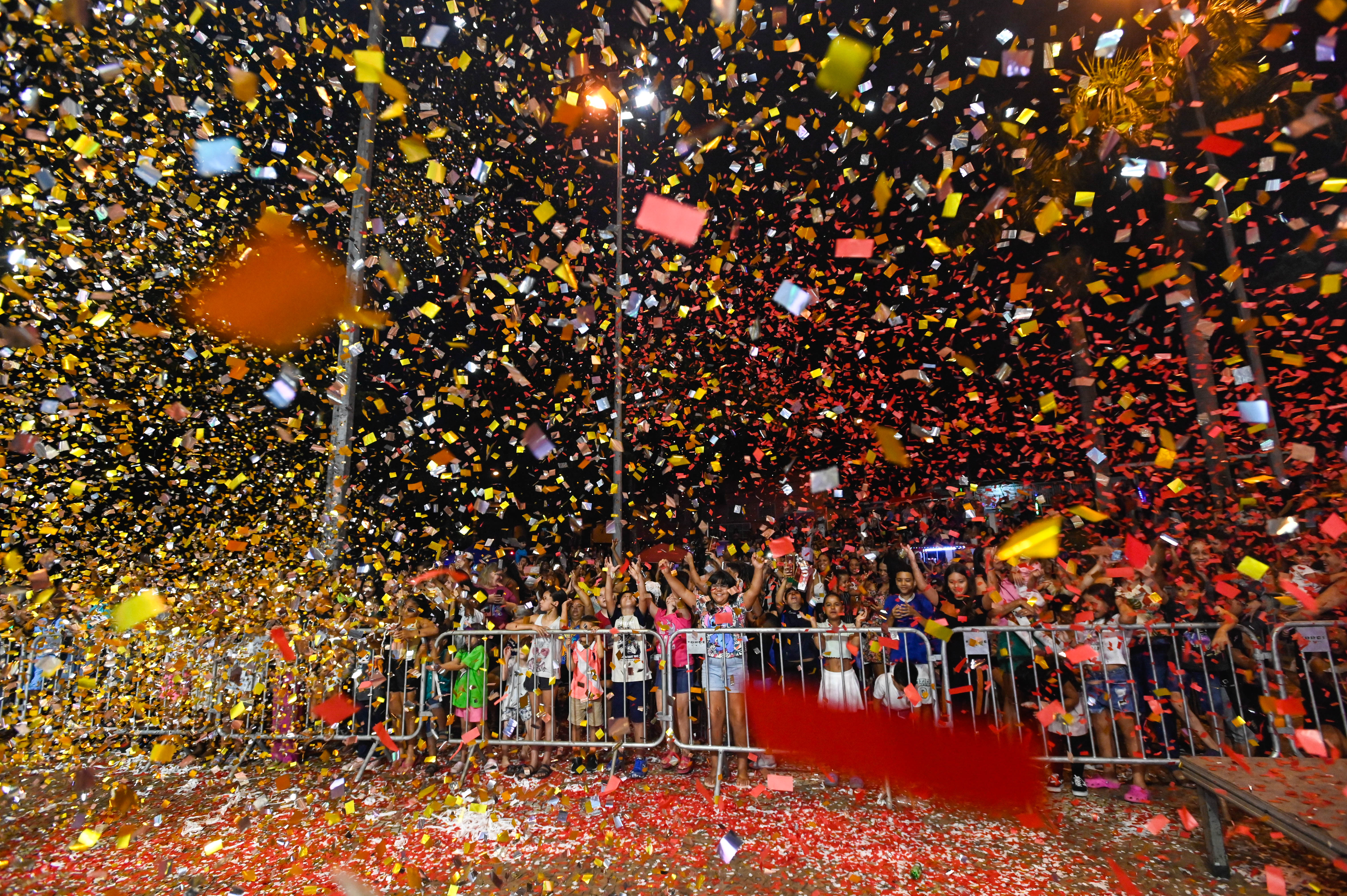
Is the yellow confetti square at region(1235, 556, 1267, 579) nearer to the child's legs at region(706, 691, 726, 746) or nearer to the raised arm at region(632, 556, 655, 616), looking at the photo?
the child's legs at region(706, 691, 726, 746)

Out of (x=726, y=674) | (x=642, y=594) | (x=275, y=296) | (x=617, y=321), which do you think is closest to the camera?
(x=726, y=674)

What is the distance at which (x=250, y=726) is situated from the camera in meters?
6.22

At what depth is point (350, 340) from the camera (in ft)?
22.6

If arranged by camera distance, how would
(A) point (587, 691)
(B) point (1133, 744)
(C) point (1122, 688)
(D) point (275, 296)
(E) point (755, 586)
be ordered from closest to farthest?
(B) point (1133, 744)
(C) point (1122, 688)
(A) point (587, 691)
(E) point (755, 586)
(D) point (275, 296)

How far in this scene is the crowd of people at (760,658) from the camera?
5.03 meters

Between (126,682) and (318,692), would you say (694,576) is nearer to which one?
(318,692)

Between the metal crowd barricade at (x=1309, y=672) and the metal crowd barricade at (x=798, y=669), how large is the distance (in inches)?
89.8

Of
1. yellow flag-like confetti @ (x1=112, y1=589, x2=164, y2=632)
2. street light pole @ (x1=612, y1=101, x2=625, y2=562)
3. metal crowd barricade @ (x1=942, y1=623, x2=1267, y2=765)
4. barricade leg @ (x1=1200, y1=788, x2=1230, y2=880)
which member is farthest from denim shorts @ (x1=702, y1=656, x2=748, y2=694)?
yellow flag-like confetti @ (x1=112, y1=589, x2=164, y2=632)

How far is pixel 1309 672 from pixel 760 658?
3942 millimetres

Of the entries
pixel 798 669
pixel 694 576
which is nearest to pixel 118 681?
pixel 694 576

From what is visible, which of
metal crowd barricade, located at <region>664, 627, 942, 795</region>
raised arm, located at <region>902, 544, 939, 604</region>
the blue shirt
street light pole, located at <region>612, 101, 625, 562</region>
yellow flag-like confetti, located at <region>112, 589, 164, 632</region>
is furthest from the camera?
street light pole, located at <region>612, 101, 625, 562</region>

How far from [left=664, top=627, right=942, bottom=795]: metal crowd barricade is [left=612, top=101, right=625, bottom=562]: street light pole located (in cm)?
331

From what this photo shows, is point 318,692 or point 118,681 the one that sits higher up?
point 118,681

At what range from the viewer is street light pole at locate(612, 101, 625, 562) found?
9.68m
